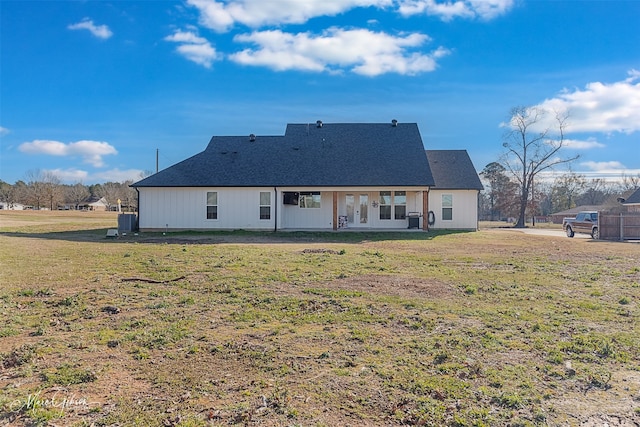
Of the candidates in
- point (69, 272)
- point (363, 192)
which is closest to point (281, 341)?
point (69, 272)

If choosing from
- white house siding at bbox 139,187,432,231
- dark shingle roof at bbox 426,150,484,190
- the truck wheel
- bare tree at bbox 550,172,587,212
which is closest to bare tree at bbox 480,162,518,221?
bare tree at bbox 550,172,587,212

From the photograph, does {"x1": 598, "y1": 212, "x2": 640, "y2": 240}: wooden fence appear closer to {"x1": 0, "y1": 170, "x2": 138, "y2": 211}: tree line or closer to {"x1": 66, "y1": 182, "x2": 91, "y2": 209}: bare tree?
{"x1": 0, "y1": 170, "x2": 138, "y2": 211}: tree line

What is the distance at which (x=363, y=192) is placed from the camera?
2372cm

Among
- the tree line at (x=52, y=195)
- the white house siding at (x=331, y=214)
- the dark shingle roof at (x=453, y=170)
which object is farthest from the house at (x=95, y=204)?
the dark shingle roof at (x=453, y=170)

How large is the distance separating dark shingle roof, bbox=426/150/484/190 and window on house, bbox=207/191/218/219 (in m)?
12.8

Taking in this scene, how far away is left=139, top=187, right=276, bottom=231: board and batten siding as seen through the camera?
888 inches

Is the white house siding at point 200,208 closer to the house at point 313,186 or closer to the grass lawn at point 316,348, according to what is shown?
the house at point 313,186

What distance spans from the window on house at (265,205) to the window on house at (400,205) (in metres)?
7.07

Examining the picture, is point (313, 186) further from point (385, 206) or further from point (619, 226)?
point (619, 226)

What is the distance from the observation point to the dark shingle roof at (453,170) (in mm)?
24938

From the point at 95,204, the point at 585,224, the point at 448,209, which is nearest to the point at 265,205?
the point at 448,209

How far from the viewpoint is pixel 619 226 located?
2094 cm

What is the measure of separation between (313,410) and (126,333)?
2951 millimetres

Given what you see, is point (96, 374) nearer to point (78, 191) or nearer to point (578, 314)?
point (578, 314)
